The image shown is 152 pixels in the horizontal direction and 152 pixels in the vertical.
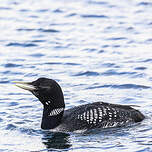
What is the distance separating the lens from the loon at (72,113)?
29.2 ft

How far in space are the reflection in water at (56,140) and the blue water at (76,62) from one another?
0.04 ft

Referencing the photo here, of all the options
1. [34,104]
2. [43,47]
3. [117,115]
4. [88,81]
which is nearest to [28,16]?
[43,47]

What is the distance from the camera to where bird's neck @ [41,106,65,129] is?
905 centimetres

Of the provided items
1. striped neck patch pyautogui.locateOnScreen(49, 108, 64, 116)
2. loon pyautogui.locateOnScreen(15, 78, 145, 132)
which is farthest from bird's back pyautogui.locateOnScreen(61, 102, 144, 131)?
striped neck patch pyautogui.locateOnScreen(49, 108, 64, 116)

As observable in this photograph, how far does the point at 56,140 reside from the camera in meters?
8.65

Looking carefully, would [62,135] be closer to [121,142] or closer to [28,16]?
[121,142]

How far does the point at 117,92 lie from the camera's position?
35.5 feet

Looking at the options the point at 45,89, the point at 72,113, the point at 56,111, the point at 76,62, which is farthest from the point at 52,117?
the point at 76,62

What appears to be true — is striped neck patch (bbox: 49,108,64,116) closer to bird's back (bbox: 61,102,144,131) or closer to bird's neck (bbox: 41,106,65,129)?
bird's neck (bbox: 41,106,65,129)

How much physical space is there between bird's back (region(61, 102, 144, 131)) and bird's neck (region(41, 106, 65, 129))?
9 cm

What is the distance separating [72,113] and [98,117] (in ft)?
1.27

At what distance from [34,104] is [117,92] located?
1481mm

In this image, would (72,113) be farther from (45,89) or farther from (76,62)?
(76,62)

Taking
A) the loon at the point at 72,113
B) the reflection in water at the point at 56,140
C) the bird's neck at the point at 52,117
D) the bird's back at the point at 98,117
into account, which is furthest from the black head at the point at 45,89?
the reflection in water at the point at 56,140
